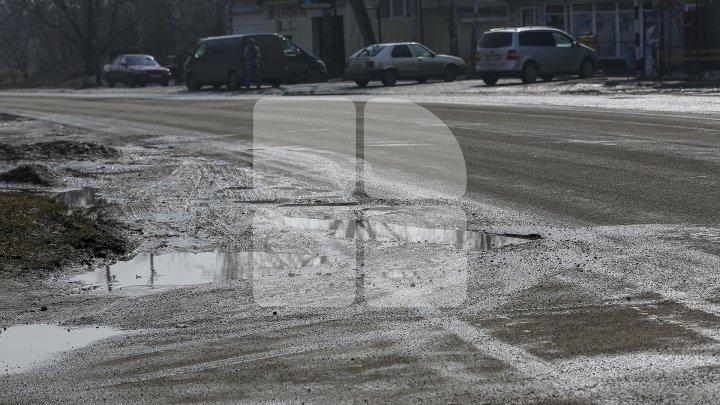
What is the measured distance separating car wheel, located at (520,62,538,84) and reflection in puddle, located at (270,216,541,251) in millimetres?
28030

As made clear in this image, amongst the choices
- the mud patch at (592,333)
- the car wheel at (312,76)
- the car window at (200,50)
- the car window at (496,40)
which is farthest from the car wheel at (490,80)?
the mud patch at (592,333)

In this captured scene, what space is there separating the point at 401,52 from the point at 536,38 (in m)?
5.67

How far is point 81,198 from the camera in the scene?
1302 cm

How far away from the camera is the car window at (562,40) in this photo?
38.8m

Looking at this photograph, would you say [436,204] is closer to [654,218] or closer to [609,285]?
[654,218]

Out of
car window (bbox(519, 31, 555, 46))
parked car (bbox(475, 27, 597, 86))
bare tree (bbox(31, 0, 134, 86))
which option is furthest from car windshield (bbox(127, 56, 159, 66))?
car window (bbox(519, 31, 555, 46))

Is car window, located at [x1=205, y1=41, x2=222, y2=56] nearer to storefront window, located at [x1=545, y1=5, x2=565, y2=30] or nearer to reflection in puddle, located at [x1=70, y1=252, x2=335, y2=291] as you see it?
storefront window, located at [x1=545, y1=5, x2=565, y2=30]

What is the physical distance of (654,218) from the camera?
9.64 metres

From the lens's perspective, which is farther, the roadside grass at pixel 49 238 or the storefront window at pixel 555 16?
the storefront window at pixel 555 16

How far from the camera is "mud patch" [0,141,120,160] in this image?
18.1m

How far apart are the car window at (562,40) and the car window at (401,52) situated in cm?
576

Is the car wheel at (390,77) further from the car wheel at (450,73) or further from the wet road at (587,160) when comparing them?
the wet road at (587,160)

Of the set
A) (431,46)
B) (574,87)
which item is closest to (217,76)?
(574,87)

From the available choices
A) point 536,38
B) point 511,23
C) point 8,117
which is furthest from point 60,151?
point 511,23
